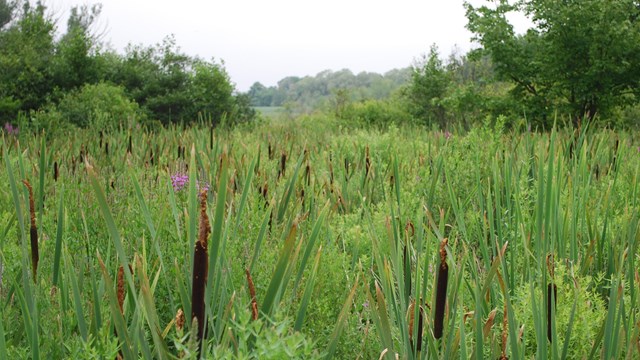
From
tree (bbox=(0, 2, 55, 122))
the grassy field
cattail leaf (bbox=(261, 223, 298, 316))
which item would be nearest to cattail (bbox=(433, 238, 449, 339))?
the grassy field

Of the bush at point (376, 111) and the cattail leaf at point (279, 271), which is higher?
the bush at point (376, 111)

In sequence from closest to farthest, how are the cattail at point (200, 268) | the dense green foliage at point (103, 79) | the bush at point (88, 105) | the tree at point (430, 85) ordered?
the cattail at point (200, 268)
the bush at point (88, 105)
the dense green foliage at point (103, 79)
the tree at point (430, 85)

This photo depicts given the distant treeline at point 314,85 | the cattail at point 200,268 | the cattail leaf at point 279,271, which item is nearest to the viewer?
the cattail at point 200,268

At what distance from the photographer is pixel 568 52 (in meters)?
16.3

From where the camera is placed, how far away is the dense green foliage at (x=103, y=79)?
769 inches

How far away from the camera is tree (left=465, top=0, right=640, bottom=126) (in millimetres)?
15555

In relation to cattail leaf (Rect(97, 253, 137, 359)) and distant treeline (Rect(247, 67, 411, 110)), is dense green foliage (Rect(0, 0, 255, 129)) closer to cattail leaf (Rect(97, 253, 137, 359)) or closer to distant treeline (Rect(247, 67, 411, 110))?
cattail leaf (Rect(97, 253, 137, 359))

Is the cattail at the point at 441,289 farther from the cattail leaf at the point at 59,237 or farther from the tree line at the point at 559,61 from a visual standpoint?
the tree line at the point at 559,61

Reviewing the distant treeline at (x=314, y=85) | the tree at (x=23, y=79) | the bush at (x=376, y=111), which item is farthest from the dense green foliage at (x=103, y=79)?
the distant treeline at (x=314, y=85)

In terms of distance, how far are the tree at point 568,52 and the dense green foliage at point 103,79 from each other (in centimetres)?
901

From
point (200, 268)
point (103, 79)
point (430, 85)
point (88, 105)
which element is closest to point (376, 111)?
point (430, 85)

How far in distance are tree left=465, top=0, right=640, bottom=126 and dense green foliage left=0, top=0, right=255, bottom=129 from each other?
901cm

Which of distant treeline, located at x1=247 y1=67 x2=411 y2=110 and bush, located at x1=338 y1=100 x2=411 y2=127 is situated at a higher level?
distant treeline, located at x1=247 y1=67 x2=411 y2=110

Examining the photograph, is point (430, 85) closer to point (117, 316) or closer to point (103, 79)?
point (103, 79)
